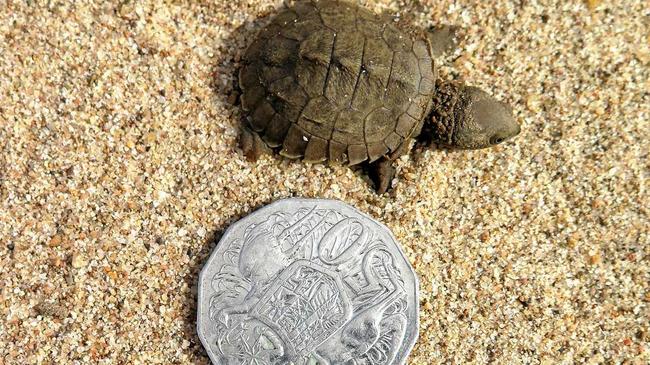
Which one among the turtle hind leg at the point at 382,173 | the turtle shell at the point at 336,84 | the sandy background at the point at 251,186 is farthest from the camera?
the turtle hind leg at the point at 382,173

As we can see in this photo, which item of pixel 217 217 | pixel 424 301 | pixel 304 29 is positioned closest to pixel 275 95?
pixel 304 29

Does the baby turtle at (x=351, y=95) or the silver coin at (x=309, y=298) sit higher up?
the baby turtle at (x=351, y=95)

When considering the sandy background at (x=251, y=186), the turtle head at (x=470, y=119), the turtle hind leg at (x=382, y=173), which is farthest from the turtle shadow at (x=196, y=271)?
the turtle head at (x=470, y=119)

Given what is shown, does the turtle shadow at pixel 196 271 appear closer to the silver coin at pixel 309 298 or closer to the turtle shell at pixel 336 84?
the silver coin at pixel 309 298

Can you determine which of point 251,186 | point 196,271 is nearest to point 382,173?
point 251,186

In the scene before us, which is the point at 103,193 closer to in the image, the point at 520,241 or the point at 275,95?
the point at 275,95

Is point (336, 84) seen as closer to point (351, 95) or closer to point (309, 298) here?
point (351, 95)
